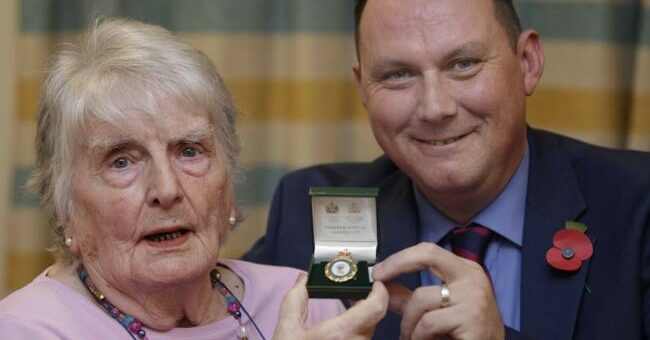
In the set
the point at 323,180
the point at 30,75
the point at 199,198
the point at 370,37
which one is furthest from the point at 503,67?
the point at 30,75

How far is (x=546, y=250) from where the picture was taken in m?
2.01

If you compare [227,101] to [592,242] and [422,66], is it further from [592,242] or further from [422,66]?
[592,242]

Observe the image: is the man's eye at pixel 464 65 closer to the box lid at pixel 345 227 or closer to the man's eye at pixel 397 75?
the man's eye at pixel 397 75

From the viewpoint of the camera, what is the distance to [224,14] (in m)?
2.51

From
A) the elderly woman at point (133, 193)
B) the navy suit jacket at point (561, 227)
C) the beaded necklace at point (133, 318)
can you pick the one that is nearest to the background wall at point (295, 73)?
the navy suit jacket at point (561, 227)

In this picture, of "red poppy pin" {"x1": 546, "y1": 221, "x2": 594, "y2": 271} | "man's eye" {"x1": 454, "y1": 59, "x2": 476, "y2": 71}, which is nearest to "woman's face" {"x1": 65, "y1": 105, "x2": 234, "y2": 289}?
"man's eye" {"x1": 454, "y1": 59, "x2": 476, "y2": 71}

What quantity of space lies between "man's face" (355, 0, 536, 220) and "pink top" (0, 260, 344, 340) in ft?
1.41

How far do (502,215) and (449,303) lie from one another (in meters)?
0.50

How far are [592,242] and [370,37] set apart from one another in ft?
2.04

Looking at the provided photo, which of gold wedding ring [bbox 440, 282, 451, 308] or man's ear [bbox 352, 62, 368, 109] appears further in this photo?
man's ear [bbox 352, 62, 368, 109]

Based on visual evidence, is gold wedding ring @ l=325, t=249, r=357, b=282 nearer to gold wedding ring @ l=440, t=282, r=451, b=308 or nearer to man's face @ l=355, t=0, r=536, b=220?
gold wedding ring @ l=440, t=282, r=451, b=308

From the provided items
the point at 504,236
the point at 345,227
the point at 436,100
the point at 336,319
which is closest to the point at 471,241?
the point at 504,236

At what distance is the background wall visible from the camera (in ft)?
8.16

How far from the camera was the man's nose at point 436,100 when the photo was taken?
1.99m
